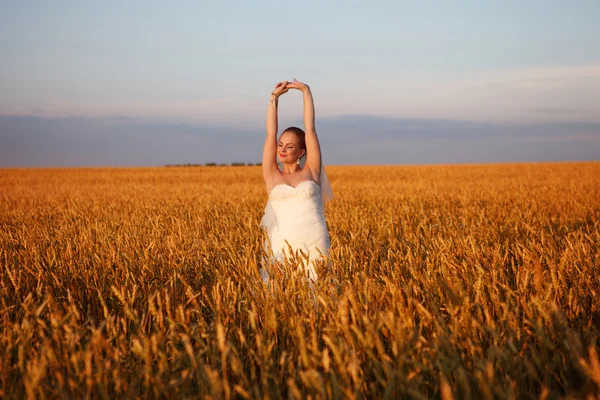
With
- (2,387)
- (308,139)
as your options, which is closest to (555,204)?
(308,139)

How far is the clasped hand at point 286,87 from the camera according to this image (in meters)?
4.36

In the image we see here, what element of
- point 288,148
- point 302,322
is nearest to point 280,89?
point 288,148

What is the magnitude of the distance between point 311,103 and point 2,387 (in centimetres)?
315

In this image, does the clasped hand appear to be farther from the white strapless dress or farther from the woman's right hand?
the white strapless dress

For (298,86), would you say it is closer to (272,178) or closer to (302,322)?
(272,178)

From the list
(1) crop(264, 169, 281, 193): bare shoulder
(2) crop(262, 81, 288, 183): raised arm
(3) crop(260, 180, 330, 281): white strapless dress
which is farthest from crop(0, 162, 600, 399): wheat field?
(2) crop(262, 81, 288, 183): raised arm

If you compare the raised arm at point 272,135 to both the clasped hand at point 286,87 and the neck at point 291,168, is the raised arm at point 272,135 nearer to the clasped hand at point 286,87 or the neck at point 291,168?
the clasped hand at point 286,87

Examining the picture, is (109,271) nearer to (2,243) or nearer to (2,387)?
(2,387)

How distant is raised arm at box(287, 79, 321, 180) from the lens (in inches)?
169

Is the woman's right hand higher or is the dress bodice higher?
the woman's right hand

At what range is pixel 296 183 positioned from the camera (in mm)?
4555

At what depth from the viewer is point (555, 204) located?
10.1 meters

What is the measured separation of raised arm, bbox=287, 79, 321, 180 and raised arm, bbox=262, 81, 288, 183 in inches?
4.1

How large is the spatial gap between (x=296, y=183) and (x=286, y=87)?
885 mm
